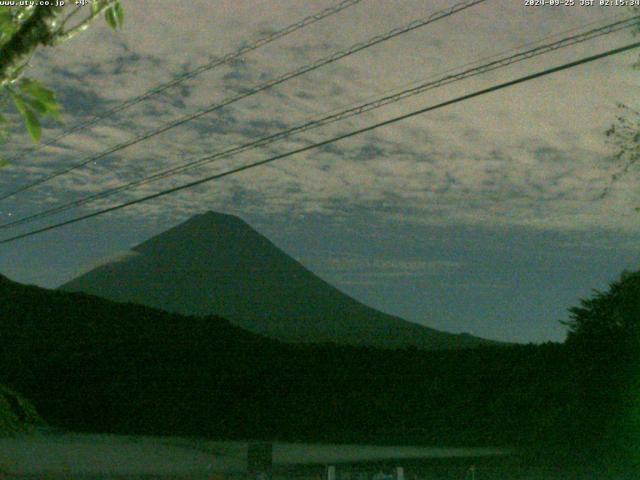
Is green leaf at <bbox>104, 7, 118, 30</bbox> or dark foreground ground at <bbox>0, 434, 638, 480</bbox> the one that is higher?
green leaf at <bbox>104, 7, 118, 30</bbox>

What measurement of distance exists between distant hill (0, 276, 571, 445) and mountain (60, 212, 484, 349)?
5357 centimetres

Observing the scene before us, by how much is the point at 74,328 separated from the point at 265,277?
→ 10651cm

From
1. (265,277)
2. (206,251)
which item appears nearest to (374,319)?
(265,277)

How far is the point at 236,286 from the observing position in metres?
142

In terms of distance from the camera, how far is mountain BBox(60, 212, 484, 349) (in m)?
102

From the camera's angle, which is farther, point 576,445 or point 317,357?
point 317,357

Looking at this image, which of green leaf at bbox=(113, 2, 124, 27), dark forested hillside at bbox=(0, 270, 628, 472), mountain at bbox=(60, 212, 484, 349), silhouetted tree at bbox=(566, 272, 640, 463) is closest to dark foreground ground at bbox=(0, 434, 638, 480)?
dark forested hillside at bbox=(0, 270, 628, 472)

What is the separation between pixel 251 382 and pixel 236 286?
11672cm

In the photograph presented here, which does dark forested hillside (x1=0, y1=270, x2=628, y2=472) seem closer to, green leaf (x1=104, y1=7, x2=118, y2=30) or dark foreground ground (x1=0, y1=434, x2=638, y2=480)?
dark foreground ground (x1=0, y1=434, x2=638, y2=480)

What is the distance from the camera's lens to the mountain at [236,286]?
10219cm

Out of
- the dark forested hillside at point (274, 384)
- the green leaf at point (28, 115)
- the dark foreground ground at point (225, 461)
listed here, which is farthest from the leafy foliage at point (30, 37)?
the dark forested hillside at point (274, 384)

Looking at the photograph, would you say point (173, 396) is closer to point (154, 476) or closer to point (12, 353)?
point (12, 353)

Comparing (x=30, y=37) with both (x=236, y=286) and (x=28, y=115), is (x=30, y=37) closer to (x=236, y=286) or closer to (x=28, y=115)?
(x=28, y=115)

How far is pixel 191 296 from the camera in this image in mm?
142500
